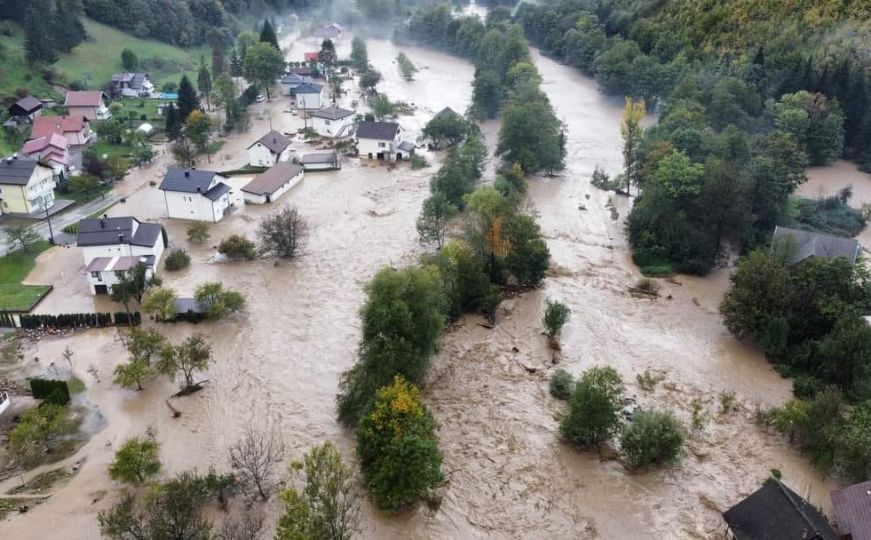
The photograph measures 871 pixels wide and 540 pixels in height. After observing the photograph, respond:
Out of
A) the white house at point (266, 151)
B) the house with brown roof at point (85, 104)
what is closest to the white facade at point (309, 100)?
the white house at point (266, 151)

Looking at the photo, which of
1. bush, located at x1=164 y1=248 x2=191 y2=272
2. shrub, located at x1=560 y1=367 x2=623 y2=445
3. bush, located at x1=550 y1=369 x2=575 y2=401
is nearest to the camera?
shrub, located at x1=560 y1=367 x2=623 y2=445

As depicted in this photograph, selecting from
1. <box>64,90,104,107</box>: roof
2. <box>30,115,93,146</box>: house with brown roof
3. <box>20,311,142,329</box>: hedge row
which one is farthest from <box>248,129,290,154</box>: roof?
<box>20,311,142,329</box>: hedge row

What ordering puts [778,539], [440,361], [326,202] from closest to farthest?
[778,539] → [440,361] → [326,202]

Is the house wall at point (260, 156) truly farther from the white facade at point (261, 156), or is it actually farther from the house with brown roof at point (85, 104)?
the house with brown roof at point (85, 104)

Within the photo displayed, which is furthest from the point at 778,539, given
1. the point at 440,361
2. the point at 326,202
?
the point at 326,202

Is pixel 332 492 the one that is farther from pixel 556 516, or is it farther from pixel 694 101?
pixel 694 101

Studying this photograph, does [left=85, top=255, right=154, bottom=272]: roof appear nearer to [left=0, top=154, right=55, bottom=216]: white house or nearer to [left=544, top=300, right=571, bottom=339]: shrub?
[left=0, top=154, right=55, bottom=216]: white house

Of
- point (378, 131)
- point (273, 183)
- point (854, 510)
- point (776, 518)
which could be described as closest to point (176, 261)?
point (273, 183)
